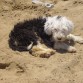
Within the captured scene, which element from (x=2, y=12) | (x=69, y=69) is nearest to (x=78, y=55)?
(x=69, y=69)

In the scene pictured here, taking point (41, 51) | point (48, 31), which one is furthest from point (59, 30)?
point (41, 51)

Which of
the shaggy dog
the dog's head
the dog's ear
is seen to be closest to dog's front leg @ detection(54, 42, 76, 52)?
the shaggy dog

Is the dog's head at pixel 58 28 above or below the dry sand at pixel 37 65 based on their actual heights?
above

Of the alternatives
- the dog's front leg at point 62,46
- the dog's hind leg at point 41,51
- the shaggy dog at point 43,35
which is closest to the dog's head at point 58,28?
the shaggy dog at point 43,35

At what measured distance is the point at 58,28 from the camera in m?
6.81

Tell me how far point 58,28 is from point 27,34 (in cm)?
61

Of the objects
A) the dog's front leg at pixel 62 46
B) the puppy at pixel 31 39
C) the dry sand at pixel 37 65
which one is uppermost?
the puppy at pixel 31 39

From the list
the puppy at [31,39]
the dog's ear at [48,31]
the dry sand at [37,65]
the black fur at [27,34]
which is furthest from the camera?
the dog's ear at [48,31]

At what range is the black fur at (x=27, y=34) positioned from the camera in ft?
22.3

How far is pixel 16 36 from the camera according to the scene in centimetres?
681

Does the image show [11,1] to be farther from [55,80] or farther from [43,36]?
[55,80]

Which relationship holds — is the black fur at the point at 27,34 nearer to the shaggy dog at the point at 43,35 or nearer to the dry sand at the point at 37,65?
the shaggy dog at the point at 43,35

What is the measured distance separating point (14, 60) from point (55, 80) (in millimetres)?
970

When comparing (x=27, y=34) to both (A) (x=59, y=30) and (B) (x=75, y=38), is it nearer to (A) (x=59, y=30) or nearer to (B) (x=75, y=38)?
(A) (x=59, y=30)
